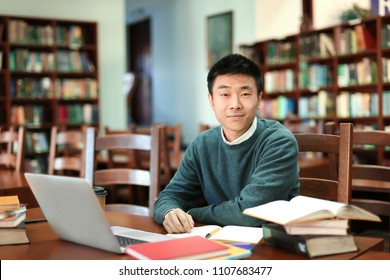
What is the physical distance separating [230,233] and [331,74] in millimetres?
4760

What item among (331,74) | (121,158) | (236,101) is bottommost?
(121,158)

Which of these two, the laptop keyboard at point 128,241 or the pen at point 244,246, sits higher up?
the pen at point 244,246

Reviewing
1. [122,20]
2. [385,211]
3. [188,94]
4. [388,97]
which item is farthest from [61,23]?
[385,211]

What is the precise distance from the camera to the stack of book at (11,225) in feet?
4.26

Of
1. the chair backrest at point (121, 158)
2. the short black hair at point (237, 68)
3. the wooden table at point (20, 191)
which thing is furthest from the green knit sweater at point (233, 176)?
the chair backrest at point (121, 158)

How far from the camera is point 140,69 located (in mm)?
10062

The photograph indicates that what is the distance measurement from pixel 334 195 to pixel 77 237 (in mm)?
814

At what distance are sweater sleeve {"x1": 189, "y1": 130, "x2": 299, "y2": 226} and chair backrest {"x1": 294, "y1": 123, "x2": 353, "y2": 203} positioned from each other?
0.15 meters

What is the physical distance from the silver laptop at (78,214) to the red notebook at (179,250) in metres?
A: 0.09

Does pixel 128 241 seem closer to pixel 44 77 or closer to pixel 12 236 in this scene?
pixel 12 236

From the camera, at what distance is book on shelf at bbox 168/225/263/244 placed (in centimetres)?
124

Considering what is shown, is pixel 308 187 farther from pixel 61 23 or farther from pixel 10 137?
pixel 61 23

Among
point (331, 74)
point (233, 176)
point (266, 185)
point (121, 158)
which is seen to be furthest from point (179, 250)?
point (331, 74)

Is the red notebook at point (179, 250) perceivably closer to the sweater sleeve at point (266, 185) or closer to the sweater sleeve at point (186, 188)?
the sweater sleeve at point (266, 185)
